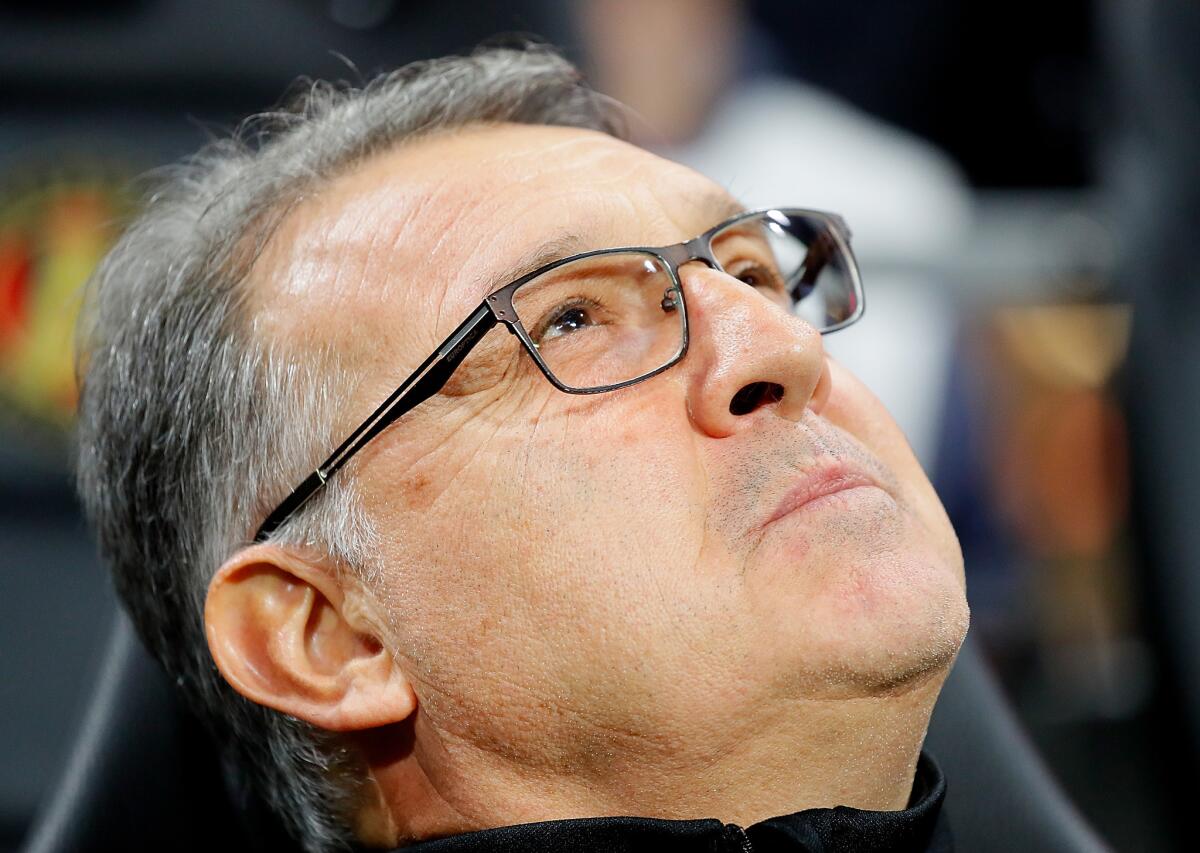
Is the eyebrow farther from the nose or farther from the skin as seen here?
the nose

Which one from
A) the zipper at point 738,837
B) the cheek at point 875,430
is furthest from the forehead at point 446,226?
the zipper at point 738,837

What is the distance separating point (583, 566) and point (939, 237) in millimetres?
3314

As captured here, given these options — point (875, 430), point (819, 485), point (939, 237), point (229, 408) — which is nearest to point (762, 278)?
point (875, 430)

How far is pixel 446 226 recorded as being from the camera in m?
A: 1.20

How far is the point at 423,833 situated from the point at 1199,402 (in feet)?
4.72

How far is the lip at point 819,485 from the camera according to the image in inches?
41.6

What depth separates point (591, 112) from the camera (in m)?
1.57

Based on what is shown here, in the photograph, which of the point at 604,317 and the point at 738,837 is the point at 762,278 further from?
the point at 738,837

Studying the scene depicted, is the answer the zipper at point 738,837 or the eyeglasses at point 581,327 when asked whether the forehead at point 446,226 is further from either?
the zipper at point 738,837

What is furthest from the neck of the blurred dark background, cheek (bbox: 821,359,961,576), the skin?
the blurred dark background

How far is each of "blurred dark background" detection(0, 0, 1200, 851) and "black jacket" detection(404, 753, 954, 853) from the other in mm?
890

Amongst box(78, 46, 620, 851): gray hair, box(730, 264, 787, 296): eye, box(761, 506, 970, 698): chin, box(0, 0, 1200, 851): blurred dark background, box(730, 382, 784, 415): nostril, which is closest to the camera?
box(761, 506, 970, 698): chin

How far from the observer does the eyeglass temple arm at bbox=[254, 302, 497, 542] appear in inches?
44.4

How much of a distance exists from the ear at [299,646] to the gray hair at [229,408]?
42 millimetres
